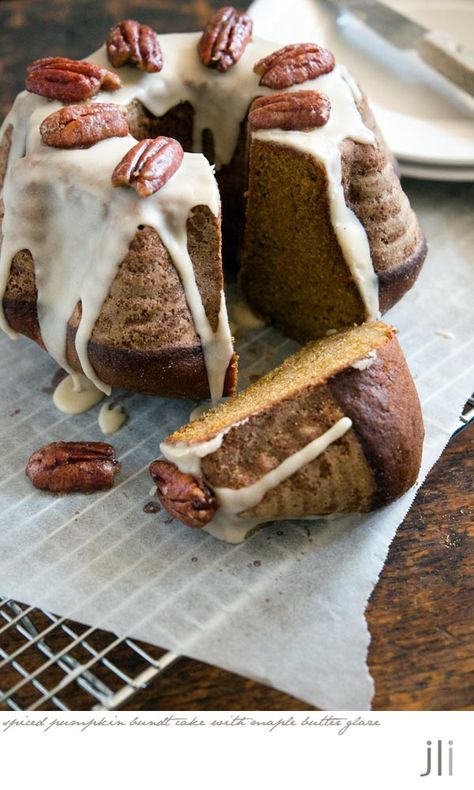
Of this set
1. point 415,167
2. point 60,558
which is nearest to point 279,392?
point 60,558

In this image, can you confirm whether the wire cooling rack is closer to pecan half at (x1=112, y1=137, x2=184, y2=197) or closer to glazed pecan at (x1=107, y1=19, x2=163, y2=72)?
pecan half at (x1=112, y1=137, x2=184, y2=197)

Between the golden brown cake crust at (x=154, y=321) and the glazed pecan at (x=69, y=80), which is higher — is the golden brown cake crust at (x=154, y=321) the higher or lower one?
the lower one

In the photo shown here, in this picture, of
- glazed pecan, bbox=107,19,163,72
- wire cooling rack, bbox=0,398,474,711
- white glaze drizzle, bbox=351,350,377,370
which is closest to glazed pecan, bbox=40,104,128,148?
glazed pecan, bbox=107,19,163,72

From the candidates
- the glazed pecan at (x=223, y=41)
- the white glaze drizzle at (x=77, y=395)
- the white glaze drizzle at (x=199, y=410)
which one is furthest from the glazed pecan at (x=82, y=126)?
the white glaze drizzle at (x=199, y=410)

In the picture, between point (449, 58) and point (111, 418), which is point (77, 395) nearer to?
point (111, 418)

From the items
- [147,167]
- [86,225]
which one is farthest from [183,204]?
[86,225]

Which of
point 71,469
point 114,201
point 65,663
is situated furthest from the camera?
point 71,469
